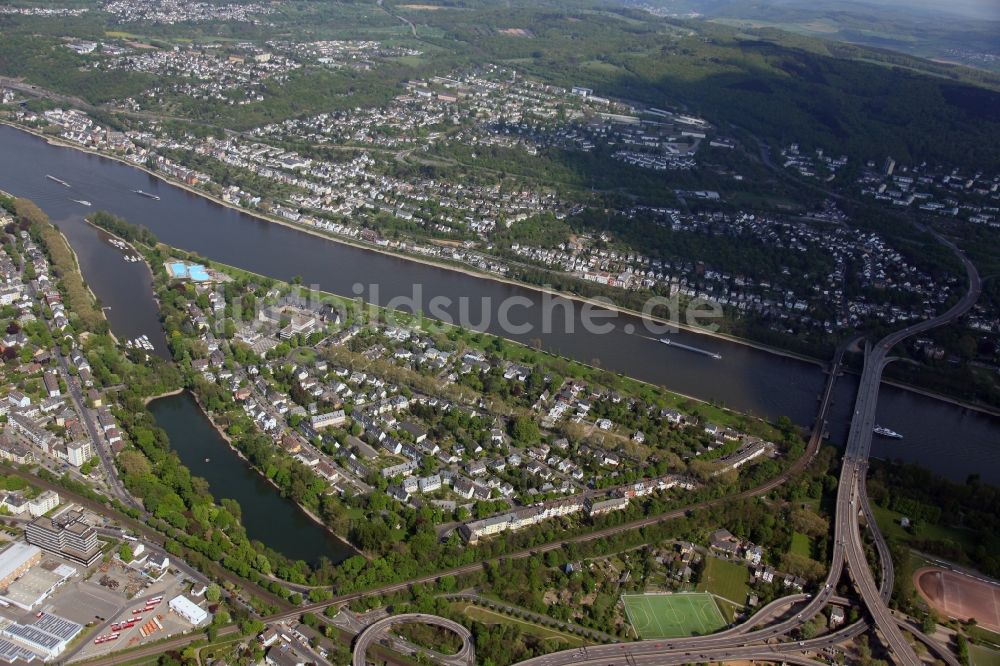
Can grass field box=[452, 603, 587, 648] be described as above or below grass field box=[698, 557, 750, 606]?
above

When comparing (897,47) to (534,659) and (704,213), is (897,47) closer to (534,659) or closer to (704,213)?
(704,213)

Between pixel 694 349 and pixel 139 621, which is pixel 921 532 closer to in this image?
pixel 694 349

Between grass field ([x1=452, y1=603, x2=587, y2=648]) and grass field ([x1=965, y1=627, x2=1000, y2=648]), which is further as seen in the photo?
grass field ([x1=965, y1=627, x2=1000, y2=648])

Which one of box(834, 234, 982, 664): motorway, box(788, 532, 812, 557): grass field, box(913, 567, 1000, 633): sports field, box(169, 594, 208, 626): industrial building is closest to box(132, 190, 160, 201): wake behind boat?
box(169, 594, 208, 626): industrial building

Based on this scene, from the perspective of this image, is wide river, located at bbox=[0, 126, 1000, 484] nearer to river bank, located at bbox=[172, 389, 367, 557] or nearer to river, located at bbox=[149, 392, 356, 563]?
river bank, located at bbox=[172, 389, 367, 557]

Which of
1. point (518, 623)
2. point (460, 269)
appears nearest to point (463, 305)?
point (460, 269)

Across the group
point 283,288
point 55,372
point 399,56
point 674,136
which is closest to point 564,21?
point 399,56
